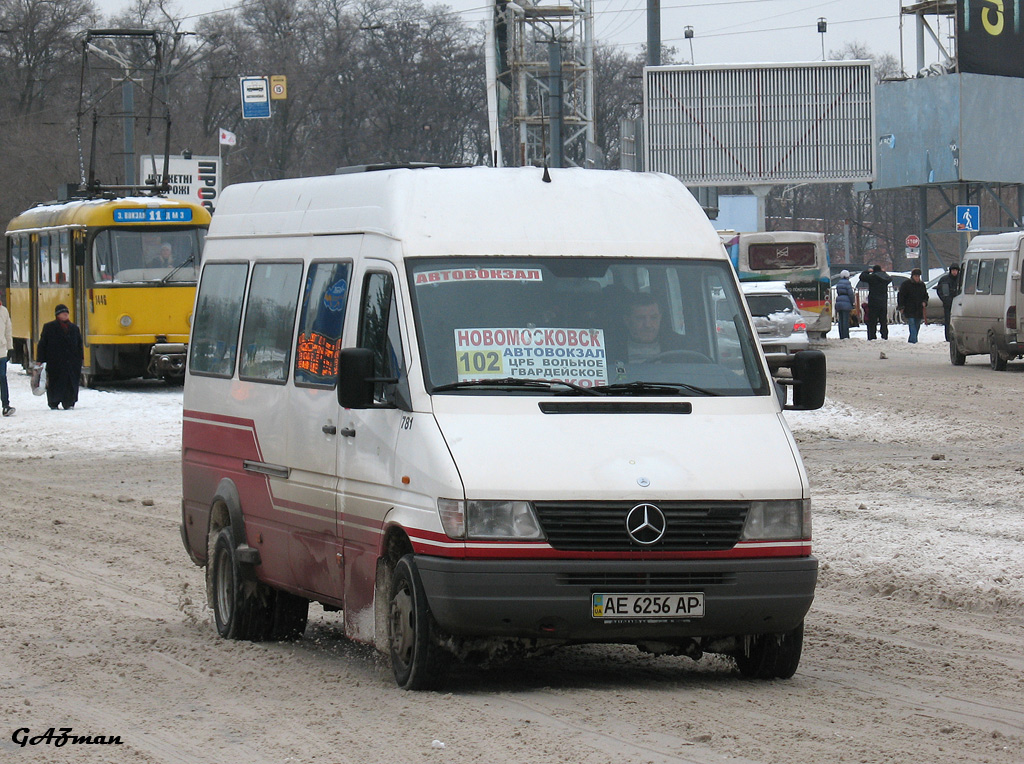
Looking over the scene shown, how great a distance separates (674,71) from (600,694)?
60389 millimetres

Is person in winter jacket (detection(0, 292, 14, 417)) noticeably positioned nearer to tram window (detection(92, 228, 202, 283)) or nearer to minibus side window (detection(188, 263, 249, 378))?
tram window (detection(92, 228, 202, 283))

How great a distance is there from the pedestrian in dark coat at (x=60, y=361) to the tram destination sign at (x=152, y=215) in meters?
3.87

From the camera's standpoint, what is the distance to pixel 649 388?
7461 millimetres

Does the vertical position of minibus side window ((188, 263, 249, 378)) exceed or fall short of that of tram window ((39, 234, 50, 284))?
it falls short

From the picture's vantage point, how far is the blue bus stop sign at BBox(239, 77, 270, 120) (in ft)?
155

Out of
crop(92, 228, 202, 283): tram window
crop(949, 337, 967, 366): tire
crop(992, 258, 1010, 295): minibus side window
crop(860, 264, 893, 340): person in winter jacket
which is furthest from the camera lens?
crop(860, 264, 893, 340): person in winter jacket

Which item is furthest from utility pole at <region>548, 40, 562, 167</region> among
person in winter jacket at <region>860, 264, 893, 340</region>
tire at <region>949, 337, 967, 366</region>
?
person in winter jacket at <region>860, 264, 893, 340</region>

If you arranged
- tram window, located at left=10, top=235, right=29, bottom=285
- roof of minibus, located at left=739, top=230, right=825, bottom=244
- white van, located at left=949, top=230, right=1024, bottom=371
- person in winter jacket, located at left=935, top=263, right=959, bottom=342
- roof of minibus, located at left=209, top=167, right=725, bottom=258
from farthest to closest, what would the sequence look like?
roof of minibus, located at left=739, top=230, right=825, bottom=244 → person in winter jacket, located at left=935, top=263, right=959, bottom=342 → tram window, located at left=10, top=235, right=29, bottom=285 → white van, located at left=949, top=230, right=1024, bottom=371 → roof of minibus, located at left=209, top=167, right=725, bottom=258

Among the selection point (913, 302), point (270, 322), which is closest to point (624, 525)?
point (270, 322)

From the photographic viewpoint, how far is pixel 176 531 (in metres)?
13.7

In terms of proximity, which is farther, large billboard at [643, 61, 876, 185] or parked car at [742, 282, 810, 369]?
large billboard at [643, 61, 876, 185]

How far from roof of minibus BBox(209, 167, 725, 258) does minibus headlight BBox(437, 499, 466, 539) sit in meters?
1.37

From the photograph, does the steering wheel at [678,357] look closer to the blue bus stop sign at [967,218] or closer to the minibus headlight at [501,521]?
the minibus headlight at [501,521]

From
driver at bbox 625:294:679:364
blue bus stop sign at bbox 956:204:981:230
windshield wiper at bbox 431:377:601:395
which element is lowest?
windshield wiper at bbox 431:377:601:395
